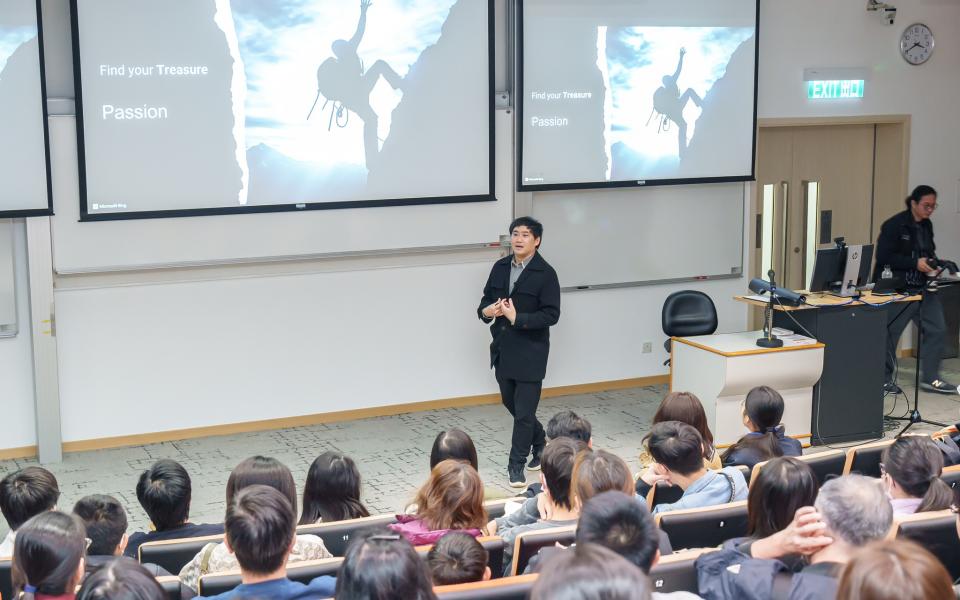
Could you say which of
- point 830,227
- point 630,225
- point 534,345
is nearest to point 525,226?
point 534,345

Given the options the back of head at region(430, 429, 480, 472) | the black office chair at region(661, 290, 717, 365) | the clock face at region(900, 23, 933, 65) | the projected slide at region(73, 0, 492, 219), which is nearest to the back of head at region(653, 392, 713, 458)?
the back of head at region(430, 429, 480, 472)

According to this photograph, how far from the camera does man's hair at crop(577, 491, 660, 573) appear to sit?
8.43 ft

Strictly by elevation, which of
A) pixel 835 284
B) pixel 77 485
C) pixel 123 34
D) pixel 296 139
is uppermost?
pixel 123 34

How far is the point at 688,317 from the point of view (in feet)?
24.6

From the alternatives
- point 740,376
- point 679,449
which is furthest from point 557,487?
point 740,376

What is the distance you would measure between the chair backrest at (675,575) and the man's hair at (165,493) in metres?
1.74

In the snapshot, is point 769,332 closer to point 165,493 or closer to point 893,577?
point 165,493

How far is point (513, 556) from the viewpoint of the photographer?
3307mm

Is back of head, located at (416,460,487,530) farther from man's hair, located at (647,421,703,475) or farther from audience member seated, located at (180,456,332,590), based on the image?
man's hair, located at (647,421,703,475)

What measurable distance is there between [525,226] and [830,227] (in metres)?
4.39

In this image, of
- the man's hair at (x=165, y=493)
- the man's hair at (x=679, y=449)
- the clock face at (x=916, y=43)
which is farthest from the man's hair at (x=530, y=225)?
the clock face at (x=916, y=43)

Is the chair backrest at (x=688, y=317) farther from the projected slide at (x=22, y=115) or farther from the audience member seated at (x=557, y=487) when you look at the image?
the projected slide at (x=22, y=115)

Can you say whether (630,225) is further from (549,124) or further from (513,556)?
(513,556)

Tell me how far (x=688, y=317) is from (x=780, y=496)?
4353 millimetres
